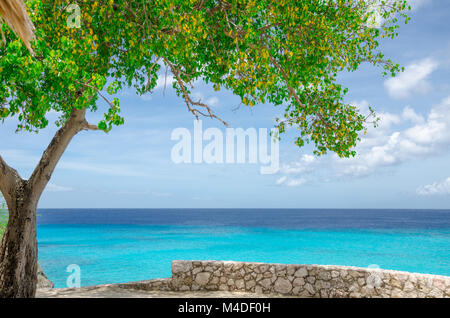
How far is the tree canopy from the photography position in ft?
22.4

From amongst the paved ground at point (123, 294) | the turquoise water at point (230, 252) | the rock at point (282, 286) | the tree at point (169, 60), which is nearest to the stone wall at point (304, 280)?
the rock at point (282, 286)

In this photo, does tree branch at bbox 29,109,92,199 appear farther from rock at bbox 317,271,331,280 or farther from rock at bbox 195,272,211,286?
rock at bbox 317,271,331,280

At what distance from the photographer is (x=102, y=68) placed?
9.55m

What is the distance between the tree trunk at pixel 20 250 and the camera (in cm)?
844

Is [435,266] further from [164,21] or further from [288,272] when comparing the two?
[164,21]

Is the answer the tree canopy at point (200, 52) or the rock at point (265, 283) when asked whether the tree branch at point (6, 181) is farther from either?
the rock at point (265, 283)

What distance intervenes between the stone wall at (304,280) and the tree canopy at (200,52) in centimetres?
299

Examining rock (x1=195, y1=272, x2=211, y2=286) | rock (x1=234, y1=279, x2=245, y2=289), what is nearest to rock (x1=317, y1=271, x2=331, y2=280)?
rock (x1=234, y1=279, x2=245, y2=289)

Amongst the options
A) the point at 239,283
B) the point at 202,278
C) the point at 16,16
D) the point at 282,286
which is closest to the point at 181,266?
the point at 202,278

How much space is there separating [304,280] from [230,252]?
37122 mm

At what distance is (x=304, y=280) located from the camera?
32.3ft

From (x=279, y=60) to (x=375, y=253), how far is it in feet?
132

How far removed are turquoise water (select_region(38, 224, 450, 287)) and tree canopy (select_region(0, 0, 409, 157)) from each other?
24250 mm
